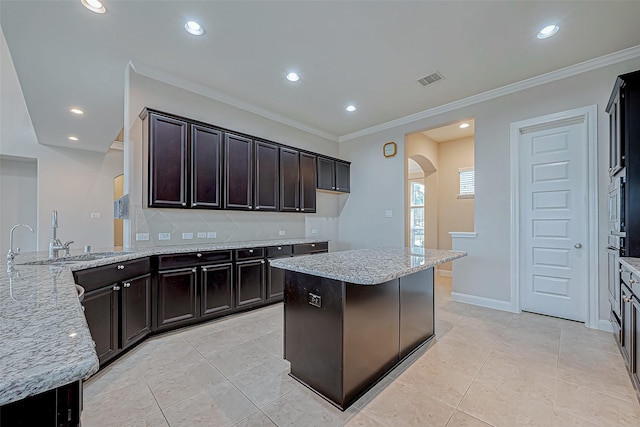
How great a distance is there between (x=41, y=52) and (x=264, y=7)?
2.44 metres

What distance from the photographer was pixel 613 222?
2641 millimetres

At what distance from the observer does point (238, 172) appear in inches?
148

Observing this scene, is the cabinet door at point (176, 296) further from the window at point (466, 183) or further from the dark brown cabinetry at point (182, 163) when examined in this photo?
the window at point (466, 183)

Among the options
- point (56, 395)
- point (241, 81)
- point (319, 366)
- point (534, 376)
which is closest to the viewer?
point (56, 395)

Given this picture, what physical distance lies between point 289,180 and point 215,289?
1.98m

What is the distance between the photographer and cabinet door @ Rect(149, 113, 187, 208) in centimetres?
304

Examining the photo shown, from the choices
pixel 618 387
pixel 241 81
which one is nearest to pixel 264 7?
pixel 241 81

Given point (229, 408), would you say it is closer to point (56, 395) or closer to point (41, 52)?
point (56, 395)

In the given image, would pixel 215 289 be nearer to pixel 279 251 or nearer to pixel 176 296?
pixel 176 296

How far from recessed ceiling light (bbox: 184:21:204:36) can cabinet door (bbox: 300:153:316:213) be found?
2.29 meters

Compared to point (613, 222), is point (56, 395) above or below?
below

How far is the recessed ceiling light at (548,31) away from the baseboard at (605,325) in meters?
2.96

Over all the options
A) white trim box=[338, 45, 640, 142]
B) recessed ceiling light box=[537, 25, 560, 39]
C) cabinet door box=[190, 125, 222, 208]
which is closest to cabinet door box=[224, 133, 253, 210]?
cabinet door box=[190, 125, 222, 208]

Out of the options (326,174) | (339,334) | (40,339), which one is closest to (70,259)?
(40,339)
